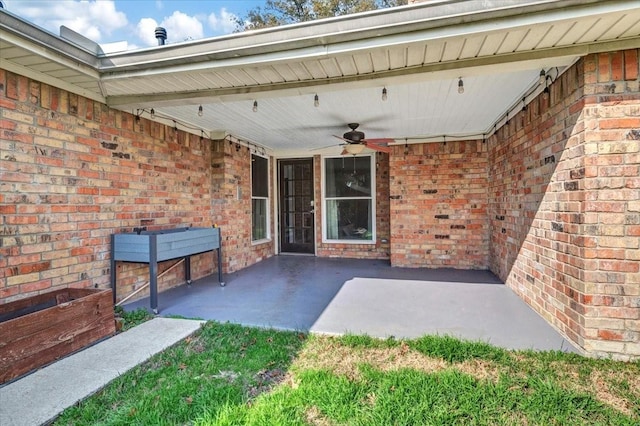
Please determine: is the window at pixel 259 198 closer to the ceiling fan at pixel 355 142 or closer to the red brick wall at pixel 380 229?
the red brick wall at pixel 380 229

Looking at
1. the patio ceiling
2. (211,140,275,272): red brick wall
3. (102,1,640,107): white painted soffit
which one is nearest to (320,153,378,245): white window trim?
(211,140,275,272): red brick wall

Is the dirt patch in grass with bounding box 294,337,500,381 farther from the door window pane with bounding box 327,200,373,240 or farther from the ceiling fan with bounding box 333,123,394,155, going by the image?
the door window pane with bounding box 327,200,373,240

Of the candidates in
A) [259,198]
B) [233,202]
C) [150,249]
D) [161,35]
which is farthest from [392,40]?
[259,198]

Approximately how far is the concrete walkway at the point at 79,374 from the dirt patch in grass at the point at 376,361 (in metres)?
Answer: 1.23

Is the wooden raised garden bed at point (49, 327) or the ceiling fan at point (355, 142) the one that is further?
the ceiling fan at point (355, 142)

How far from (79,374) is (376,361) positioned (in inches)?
82.9

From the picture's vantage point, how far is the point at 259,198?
6.91 m

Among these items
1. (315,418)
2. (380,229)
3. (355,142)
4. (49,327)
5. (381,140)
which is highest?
(381,140)

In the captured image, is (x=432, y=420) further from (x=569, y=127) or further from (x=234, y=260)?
(x=234, y=260)

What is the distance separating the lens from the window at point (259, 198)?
669 cm

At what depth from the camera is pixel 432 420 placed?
176 cm

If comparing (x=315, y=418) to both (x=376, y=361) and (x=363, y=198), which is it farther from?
(x=363, y=198)

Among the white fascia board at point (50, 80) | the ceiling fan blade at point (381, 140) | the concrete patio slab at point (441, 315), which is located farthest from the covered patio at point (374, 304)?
the white fascia board at point (50, 80)

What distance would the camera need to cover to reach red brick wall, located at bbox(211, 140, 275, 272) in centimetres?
550
